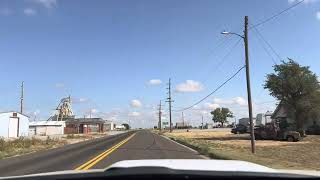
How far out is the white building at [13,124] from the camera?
253ft

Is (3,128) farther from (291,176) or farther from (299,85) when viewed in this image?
(291,176)

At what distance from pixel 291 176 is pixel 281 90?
213ft

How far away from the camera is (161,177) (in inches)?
173

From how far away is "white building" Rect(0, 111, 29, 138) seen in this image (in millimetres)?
77188

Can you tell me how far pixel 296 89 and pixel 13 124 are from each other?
136ft

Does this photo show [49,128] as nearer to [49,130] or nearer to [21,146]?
[49,130]

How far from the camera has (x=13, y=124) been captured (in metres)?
81.1

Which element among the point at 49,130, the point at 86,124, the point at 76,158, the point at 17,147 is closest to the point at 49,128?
the point at 49,130

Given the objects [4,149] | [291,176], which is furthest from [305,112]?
[291,176]

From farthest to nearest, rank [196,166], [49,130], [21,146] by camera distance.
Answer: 1. [49,130]
2. [21,146]
3. [196,166]

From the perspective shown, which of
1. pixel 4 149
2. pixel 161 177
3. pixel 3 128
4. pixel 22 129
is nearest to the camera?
pixel 161 177

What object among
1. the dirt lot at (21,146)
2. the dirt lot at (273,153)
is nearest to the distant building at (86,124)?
the dirt lot at (21,146)

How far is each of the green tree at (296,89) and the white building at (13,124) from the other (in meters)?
37.0

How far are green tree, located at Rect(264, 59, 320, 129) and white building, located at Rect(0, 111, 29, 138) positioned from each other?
37040 millimetres
